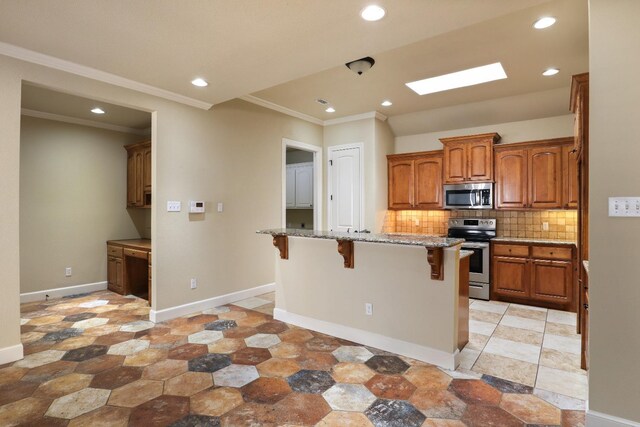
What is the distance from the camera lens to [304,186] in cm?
717

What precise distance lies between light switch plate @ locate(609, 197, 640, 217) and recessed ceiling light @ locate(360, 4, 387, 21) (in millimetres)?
1812

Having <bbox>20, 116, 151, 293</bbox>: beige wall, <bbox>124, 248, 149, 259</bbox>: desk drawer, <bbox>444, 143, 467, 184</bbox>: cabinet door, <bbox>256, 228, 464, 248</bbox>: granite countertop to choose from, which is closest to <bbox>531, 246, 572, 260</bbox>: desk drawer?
<bbox>444, 143, 467, 184</bbox>: cabinet door

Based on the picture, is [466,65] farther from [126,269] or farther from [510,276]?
[126,269]

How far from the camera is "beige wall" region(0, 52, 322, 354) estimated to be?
9.53 ft

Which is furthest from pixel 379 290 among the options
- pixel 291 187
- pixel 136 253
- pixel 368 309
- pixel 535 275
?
pixel 291 187

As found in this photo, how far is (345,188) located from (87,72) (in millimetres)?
3866

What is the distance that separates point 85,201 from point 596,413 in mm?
6516

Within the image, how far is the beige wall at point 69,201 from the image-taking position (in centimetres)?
486

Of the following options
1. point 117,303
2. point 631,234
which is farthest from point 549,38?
point 117,303

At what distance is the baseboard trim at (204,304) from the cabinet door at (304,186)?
7.52ft

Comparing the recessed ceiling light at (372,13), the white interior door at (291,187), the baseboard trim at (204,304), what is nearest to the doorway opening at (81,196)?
the baseboard trim at (204,304)

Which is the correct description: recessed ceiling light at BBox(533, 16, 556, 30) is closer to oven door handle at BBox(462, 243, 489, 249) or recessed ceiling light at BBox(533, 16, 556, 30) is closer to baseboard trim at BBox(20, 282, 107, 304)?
oven door handle at BBox(462, 243, 489, 249)

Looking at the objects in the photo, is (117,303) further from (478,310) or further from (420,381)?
(478,310)

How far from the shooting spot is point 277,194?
5359 millimetres
